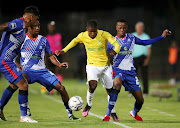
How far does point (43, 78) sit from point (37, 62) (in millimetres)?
473

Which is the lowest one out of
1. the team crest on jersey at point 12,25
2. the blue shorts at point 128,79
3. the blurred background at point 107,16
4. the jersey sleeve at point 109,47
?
the blue shorts at point 128,79

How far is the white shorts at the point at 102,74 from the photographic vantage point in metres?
9.88

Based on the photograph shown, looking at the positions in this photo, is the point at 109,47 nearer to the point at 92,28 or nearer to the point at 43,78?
the point at 92,28

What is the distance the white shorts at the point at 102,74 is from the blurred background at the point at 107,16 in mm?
20406

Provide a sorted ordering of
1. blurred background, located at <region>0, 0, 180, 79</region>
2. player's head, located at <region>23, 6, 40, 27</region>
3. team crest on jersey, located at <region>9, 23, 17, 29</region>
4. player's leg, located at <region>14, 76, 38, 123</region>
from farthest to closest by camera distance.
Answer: blurred background, located at <region>0, 0, 180, 79</region> → player's leg, located at <region>14, 76, 38, 123</region> → player's head, located at <region>23, 6, 40, 27</region> → team crest on jersey, located at <region>9, 23, 17, 29</region>

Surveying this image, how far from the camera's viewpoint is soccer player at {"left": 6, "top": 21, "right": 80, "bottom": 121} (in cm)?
944

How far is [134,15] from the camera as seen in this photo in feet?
114

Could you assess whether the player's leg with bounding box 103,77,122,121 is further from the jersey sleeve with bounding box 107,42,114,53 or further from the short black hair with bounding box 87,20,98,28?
the short black hair with bounding box 87,20,98,28

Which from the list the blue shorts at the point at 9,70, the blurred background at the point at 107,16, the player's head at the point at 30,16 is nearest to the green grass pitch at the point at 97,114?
the blue shorts at the point at 9,70

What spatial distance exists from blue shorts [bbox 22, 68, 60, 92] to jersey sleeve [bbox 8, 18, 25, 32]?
1456mm

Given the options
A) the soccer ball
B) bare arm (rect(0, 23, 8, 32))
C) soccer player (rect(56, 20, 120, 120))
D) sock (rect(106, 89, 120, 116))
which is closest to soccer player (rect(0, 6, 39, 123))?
bare arm (rect(0, 23, 8, 32))

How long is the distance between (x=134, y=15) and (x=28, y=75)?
2584 cm

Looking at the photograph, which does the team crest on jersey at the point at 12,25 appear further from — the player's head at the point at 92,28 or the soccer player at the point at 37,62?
the player's head at the point at 92,28

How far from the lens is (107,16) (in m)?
36.9
